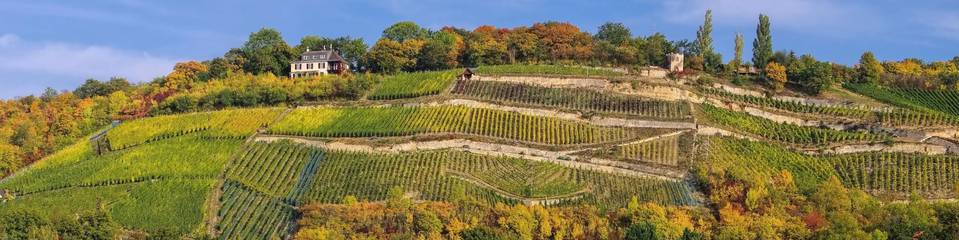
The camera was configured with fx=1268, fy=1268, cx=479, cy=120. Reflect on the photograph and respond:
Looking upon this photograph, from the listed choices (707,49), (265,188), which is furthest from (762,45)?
(265,188)

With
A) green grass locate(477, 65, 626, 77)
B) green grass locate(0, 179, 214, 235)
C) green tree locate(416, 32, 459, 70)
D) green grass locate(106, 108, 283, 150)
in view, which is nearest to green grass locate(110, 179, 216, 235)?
green grass locate(0, 179, 214, 235)

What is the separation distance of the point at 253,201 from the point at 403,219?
11.4 meters

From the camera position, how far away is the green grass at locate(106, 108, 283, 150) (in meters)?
81.9

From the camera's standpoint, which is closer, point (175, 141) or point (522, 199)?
point (522, 199)

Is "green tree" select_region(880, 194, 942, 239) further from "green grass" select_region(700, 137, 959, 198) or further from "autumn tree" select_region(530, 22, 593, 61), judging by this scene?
"autumn tree" select_region(530, 22, 593, 61)

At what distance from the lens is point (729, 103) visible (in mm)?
85750

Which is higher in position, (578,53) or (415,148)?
(578,53)

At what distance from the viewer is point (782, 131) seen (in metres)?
80.8

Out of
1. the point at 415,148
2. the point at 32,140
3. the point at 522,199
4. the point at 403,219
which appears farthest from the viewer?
the point at 32,140

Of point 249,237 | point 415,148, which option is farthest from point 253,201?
point 415,148

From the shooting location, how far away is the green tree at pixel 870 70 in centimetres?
9425

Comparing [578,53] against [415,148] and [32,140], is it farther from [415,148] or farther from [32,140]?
[32,140]

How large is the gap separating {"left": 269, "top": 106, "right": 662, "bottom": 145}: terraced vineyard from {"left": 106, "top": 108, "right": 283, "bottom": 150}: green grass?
2324mm

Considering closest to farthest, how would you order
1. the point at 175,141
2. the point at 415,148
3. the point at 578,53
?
the point at 415,148
the point at 175,141
the point at 578,53
